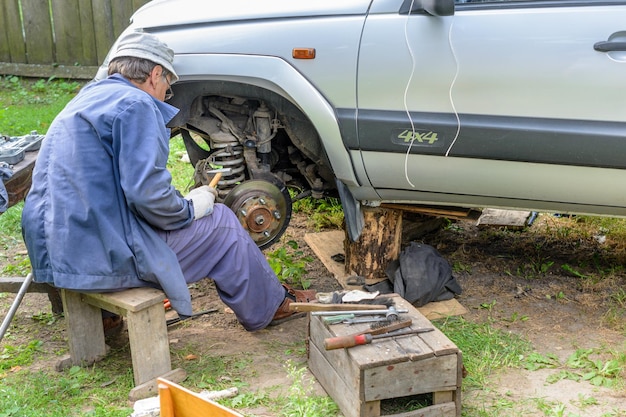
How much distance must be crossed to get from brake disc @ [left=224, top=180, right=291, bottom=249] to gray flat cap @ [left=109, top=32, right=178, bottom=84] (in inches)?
34.4

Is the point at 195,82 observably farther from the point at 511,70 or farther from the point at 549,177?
the point at 549,177

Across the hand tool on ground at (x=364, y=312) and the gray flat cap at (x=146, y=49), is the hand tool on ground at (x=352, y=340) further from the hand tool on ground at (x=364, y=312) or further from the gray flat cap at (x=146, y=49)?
the gray flat cap at (x=146, y=49)

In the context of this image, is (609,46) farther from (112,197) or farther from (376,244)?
(112,197)

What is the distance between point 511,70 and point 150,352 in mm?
2135

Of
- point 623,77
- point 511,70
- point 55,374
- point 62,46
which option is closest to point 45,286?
point 55,374

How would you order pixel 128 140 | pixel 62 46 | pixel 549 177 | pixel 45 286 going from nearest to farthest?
pixel 128 140 < pixel 549 177 < pixel 45 286 < pixel 62 46

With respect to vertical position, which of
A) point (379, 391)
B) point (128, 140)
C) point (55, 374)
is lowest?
point (55, 374)

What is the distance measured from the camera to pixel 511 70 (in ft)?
11.5

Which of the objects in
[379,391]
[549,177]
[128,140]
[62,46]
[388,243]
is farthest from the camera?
[62,46]

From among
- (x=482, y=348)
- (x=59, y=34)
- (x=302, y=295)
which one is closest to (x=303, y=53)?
(x=302, y=295)

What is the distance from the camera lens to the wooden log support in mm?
4227

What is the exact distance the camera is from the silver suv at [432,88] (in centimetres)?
345

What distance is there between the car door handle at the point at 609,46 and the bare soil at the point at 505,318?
1461 mm

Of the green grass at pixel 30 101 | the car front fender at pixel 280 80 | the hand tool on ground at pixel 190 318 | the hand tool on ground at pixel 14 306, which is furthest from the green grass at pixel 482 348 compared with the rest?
Answer: the green grass at pixel 30 101
